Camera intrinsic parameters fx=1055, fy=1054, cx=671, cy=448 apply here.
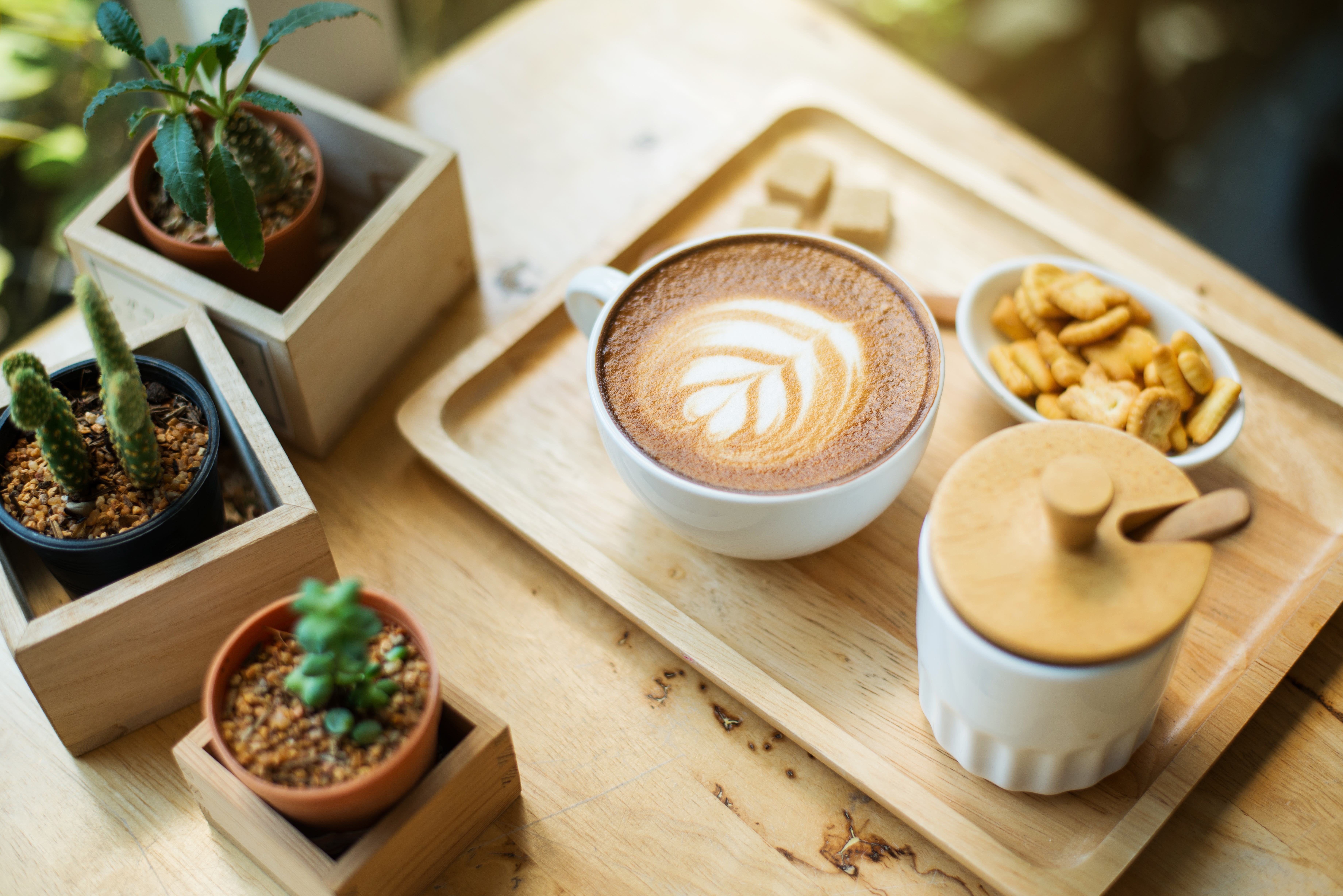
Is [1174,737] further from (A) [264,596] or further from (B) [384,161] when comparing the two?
(B) [384,161]

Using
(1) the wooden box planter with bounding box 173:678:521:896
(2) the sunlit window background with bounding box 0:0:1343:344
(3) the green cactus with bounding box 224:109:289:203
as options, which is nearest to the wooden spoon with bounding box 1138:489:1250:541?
(1) the wooden box planter with bounding box 173:678:521:896

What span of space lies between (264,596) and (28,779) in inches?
12.3

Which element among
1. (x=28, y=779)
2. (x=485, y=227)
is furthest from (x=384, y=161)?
(x=28, y=779)

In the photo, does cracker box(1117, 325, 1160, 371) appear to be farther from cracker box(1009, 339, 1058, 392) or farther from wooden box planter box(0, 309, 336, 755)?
wooden box planter box(0, 309, 336, 755)

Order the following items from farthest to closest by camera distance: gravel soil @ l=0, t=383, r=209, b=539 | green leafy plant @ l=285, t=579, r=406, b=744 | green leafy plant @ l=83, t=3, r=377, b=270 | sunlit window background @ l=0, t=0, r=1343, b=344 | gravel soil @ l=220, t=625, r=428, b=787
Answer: sunlit window background @ l=0, t=0, r=1343, b=344, green leafy plant @ l=83, t=3, r=377, b=270, gravel soil @ l=0, t=383, r=209, b=539, gravel soil @ l=220, t=625, r=428, b=787, green leafy plant @ l=285, t=579, r=406, b=744

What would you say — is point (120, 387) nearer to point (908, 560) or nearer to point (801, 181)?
point (908, 560)

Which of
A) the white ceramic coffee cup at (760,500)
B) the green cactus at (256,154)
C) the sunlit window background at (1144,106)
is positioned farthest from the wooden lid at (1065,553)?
the sunlit window background at (1144,106)

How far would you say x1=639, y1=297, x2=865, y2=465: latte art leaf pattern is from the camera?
1.07 metres

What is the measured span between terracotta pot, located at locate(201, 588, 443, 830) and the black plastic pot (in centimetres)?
14

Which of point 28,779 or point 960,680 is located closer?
point 960,680

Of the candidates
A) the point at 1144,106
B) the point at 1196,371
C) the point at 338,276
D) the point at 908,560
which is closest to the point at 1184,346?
the point at 1196,371

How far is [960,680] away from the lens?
0.90 meters

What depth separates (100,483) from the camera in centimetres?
101

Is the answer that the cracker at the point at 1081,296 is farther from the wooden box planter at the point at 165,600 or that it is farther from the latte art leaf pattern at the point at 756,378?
the wooden box planter at the point at 165,600
